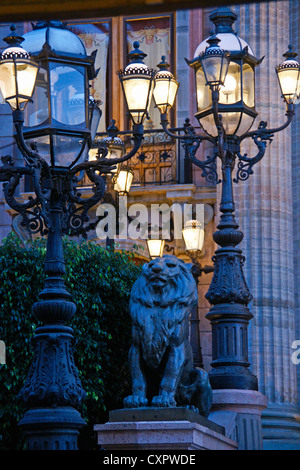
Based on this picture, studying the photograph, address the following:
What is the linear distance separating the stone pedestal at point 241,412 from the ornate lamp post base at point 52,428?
8.71 feet

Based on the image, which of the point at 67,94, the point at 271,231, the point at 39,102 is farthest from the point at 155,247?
the point at 67,94

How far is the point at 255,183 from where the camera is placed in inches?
634

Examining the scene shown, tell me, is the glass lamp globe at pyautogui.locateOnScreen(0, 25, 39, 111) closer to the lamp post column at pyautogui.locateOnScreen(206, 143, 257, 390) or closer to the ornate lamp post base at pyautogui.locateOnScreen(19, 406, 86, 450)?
the ornate lamp post base at pyautogui.locateOnScreen(19, 406, 86, 450)

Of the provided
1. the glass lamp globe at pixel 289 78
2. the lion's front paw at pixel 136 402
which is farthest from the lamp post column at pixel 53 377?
the glass lamp globe at pixel 289 78

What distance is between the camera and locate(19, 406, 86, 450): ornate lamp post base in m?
6.63

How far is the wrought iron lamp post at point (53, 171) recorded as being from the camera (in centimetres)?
674

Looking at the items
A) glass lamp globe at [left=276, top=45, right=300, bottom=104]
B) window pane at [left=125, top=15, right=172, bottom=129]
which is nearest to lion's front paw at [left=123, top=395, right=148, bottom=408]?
glass lamp globe at [left=276, top=45, right=300, bottom=104]

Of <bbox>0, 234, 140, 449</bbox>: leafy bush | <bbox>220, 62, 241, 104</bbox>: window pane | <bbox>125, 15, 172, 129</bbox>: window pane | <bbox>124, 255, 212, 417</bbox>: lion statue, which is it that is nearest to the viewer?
<bbox>124, 255, 212, 417</bbox>: lion statue

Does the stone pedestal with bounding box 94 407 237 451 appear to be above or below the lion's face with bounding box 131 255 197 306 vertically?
below

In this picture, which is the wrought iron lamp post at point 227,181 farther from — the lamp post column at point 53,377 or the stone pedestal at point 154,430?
the lamp post column at point 53,377

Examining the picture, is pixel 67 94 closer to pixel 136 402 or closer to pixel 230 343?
pixel 136 402

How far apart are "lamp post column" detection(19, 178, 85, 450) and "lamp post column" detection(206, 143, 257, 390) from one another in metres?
2.85

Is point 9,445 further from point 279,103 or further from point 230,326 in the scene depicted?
point 279,103

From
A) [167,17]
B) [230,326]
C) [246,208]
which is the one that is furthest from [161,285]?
[167,17]
